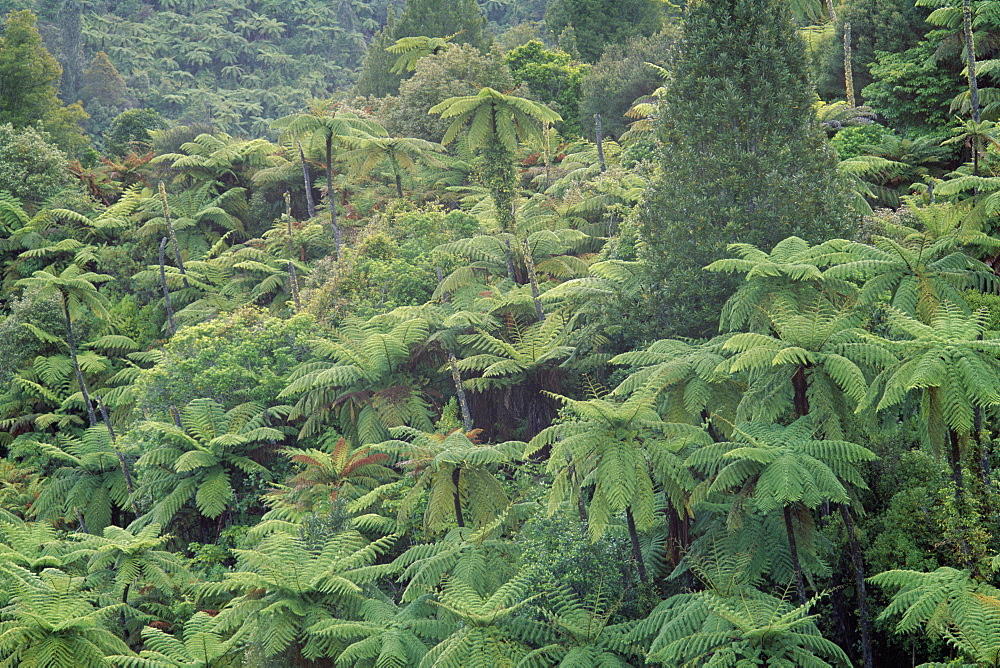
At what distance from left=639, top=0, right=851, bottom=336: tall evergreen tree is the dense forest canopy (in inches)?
1.4

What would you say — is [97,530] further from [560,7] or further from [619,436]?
[560,7]

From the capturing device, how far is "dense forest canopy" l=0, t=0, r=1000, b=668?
6.60 m

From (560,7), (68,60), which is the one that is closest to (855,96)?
(560,7)

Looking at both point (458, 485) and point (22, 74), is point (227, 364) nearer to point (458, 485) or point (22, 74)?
point (458, 485)

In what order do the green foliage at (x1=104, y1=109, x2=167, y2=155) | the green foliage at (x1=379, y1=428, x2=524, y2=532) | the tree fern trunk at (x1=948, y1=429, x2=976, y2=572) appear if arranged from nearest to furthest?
the tree fern trunk at (x1=948, y1=429, x2=976, y2=572)
the green foliage at (x1=379, y1=428, x2=524, y2=532)
the green foliage at (x1=104, y1=109, x2=167, y2=155)

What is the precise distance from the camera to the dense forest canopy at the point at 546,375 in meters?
6.60

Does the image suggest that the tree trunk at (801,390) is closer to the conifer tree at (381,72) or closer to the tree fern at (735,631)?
the tree fern at (735,631)

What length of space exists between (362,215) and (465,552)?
44.7 feet

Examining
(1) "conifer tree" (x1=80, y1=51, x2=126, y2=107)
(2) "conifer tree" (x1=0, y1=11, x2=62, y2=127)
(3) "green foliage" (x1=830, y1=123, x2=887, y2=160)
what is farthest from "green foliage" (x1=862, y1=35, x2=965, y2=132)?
(1) "conifer tree" (x1=80, y1=51, x2=126, y2=107)

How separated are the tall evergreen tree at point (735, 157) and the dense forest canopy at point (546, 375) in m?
0.04

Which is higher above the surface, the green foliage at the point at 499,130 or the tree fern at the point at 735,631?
the green foliage at the point at 499,130

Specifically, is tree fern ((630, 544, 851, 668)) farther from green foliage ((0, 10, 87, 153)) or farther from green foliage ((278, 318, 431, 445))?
green foliage ((0, 10, 87, 153))

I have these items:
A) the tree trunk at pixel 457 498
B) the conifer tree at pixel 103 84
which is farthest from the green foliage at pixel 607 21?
the conifer tree at pixel 103 84

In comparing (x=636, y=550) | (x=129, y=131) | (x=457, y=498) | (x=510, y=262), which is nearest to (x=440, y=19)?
(x=129, y=131)
